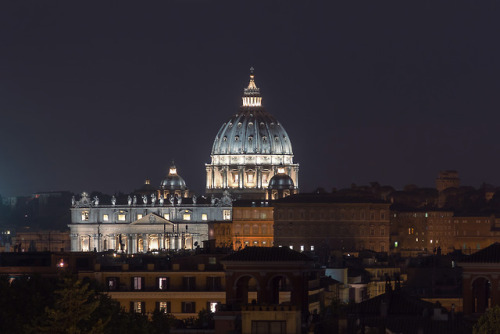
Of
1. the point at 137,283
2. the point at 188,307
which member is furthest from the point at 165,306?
the point at 137,283

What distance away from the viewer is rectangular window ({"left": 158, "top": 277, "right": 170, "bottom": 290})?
8075cm

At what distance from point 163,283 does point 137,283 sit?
1124mm

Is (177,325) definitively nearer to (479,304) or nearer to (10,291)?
(10,291)

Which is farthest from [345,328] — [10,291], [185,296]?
[185,296]

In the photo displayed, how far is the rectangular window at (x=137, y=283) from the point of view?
81188 millimetres

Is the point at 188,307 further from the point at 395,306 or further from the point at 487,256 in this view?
the point at 395,306

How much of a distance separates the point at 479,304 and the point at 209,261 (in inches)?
723

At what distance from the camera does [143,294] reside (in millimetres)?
80500

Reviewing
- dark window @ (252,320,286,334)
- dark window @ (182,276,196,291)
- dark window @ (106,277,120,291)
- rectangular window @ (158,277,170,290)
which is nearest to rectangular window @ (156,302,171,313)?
rectangular window @ (158,277,170,290)

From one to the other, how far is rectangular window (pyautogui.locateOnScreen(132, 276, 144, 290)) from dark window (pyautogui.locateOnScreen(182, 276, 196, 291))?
1.61m

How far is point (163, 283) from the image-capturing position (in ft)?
266

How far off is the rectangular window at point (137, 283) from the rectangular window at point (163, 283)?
0.69 m

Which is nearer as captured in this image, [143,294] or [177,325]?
[177,325]

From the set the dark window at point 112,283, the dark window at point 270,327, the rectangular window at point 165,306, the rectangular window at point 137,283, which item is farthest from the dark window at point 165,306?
the dark window at point 270,327
